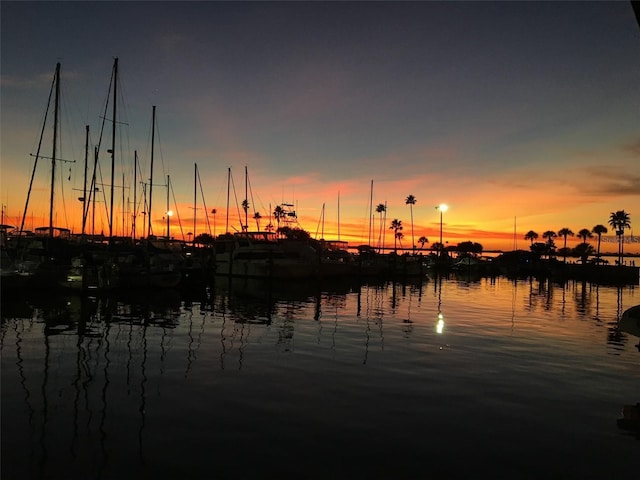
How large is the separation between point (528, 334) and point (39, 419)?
750 inches

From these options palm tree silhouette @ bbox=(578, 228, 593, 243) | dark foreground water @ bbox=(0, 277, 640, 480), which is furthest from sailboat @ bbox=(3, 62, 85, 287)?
palm tree silhouette @ bbox=(578, 228, 593, 243)

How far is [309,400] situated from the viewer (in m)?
10.9

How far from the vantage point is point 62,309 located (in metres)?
25.5

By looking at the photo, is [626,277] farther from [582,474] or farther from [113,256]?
[582,474]

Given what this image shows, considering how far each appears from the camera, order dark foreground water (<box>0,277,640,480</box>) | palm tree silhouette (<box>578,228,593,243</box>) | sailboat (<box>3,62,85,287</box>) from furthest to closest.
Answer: palm tree silhouette (<box>578,228,593,243</box>) < sailboat (<box>3,62,85,287</box>) < dark foreground water (<box>0,277,640,480</box>)

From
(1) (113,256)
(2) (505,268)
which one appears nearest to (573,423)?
(1) (113,256)

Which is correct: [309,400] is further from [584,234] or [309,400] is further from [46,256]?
[584,234]

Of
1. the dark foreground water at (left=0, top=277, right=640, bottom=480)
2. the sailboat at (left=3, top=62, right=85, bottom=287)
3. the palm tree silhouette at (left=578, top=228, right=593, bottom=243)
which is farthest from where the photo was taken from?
the palm tree silhouette at (left=578, top=228, right=593, bottom=243)

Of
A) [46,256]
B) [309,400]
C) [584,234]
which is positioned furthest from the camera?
[584,234]

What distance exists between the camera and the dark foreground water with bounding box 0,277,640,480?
7.73 meters

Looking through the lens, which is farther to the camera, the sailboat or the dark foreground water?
the sailboat

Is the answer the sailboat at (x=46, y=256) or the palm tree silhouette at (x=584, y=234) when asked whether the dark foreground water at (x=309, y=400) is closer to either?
the sailboat at (x=46, y=256)

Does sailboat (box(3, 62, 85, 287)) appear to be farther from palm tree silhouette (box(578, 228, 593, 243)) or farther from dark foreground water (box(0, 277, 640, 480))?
palm tree silhouette (box(578, 228, 593, 243))

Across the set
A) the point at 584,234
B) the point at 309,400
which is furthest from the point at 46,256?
the point at 584,234
